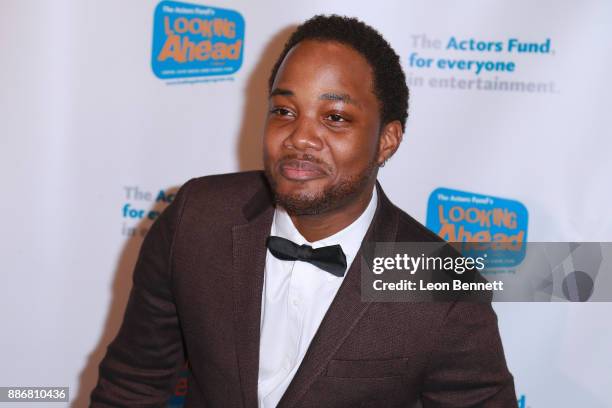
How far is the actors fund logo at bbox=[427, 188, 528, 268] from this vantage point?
2.46m

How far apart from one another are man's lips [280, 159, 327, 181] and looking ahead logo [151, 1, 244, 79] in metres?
0.99

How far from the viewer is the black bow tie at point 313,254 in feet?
5.64

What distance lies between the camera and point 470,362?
5.49ft

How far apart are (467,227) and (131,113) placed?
1.26 metres

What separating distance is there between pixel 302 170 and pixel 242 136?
0.96 m

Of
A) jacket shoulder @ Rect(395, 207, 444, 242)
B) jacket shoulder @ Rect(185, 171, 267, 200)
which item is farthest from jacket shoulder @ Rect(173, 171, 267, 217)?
jacket shoulder @ Rect(395, 207, 444, 242)

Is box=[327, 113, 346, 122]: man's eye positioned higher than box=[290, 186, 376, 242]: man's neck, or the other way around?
box=[327, 113, 346, 122]: man's eye

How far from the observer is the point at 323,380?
1.65 m

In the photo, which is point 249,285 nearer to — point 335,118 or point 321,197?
point 321,197

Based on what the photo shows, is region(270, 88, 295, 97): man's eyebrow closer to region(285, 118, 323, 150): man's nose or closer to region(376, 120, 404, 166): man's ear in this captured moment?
region(285, 118, 323, 150): man's nose

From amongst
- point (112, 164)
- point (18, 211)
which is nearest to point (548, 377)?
point (112, 164)

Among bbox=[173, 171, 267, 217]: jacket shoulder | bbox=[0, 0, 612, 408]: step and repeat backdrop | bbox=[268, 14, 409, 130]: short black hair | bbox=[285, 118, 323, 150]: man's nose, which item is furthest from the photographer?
bbox=[0, 0, 612, 408]: step and repeat backdrop

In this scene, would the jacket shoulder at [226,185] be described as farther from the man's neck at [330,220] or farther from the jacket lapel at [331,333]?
the jacket lapel at [331,333]

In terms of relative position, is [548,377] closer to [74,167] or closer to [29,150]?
[74,167]
